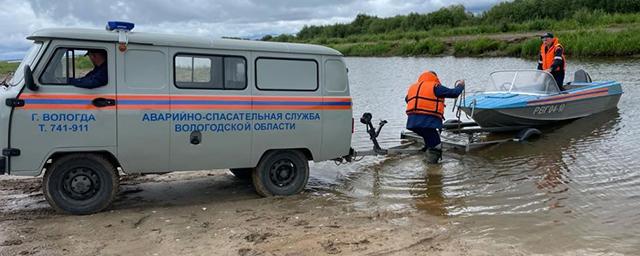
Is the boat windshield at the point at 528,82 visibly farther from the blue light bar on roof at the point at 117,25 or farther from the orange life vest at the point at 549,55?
the blue light bar on roof at the point at 117,25

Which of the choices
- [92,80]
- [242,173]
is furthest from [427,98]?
[92,80]

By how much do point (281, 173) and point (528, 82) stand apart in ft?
27.6

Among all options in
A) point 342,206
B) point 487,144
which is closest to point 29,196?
point 342,206

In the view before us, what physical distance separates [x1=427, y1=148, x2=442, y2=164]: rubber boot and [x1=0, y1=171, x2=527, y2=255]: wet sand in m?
2.76

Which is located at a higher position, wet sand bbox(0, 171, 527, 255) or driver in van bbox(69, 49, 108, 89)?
driver in van bbox(69, 49, 108, 89)

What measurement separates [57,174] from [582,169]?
8529mm

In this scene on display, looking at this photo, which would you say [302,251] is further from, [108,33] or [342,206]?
[108,33]

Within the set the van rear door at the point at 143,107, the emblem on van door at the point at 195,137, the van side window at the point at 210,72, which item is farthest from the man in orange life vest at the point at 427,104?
the van rear door at the point at 143,107

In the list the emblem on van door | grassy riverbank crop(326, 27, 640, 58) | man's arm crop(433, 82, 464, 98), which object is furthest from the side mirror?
grassy riverbank crop(326, 27, 640, 58)

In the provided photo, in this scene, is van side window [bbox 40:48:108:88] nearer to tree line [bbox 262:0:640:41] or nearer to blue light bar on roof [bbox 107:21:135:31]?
blue light bar on roof [bbox 107:21:135:31]

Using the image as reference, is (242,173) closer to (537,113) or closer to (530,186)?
(530,186)

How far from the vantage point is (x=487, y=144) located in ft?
42.2

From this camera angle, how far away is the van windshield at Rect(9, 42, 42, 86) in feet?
23.0

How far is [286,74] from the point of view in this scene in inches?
328
